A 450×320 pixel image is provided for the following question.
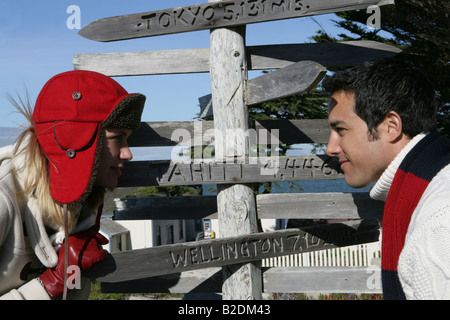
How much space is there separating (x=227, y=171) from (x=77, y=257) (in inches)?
57.7

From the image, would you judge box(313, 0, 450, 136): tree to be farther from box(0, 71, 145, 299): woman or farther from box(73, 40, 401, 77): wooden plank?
box(0, 71, 145, 299): woman

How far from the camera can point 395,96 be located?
7.85 feet

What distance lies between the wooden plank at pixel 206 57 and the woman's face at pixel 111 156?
126 cm

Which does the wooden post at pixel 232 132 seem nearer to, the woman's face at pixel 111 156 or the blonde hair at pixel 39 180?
the woman's face at pixel 111 156

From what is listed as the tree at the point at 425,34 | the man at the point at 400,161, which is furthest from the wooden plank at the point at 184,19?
the tree at the point at 425,34

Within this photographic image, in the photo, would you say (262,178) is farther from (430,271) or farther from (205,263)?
(430,271)

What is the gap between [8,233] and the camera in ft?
9.00

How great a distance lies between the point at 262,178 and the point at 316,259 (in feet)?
48.9

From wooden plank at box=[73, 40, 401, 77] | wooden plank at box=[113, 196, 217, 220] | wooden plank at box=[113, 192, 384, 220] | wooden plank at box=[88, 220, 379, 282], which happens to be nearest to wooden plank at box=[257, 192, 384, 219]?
wooden plank at box=[113, 192, 384, 220]

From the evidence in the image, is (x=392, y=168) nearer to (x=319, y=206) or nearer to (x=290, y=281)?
(x=319, y=206)

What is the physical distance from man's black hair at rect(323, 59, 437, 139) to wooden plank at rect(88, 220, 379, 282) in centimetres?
180

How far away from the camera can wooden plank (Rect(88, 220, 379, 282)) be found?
345 cm

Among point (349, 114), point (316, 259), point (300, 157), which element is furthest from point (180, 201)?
point (316, 259)

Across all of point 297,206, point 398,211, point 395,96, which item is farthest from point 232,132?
point 398,211
